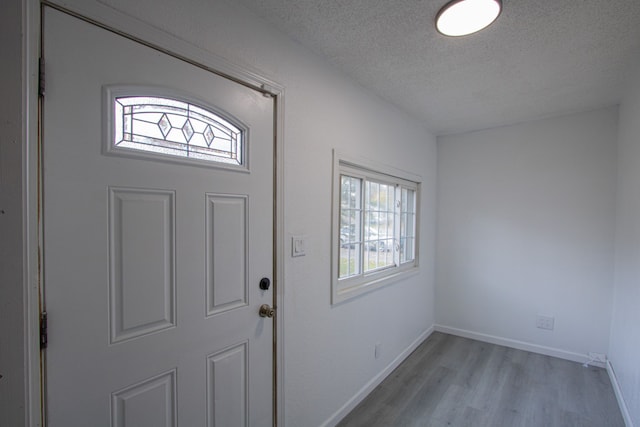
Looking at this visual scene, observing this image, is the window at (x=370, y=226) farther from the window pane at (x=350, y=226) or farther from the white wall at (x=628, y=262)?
the white wall at (x=628, y=262)

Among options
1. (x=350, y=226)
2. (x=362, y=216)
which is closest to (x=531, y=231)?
(x=362, y=216)

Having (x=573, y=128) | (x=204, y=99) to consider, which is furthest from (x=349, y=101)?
(x=573, y=128)

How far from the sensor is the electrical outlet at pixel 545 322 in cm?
305

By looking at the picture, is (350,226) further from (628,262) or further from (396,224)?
(628,262)

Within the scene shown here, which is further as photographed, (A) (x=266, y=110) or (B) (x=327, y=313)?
(B) (x=327, y=313)

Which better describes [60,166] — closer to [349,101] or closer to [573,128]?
[349,101]

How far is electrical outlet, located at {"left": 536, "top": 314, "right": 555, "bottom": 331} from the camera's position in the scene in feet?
10.00

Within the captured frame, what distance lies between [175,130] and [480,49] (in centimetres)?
182

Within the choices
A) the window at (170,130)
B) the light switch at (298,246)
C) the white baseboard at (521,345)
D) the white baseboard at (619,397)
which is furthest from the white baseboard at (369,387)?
the window at (170,130)

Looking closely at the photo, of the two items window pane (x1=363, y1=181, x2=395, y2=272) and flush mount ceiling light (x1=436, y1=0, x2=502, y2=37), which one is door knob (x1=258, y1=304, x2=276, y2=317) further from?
flush mount ceiling light (x1=436, y1=0, x2=502, y2=37)

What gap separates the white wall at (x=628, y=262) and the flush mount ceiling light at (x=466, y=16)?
140cm

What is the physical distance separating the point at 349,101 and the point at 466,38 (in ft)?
2.66

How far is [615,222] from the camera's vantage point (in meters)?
2.74

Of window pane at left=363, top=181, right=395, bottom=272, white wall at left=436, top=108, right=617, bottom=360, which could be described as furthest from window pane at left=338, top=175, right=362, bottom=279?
white wall at left=436, top=108, right=617, bottom=360
